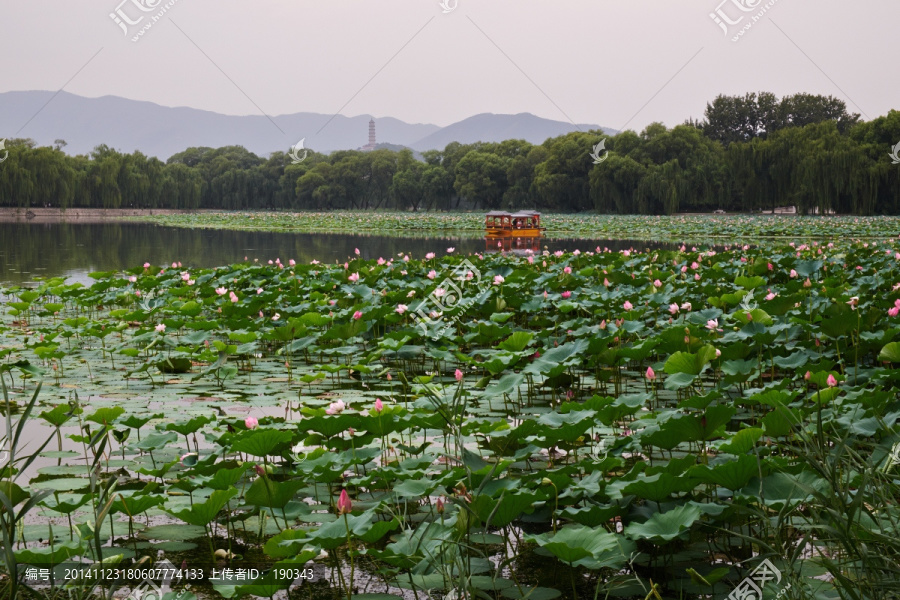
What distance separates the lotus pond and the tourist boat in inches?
821

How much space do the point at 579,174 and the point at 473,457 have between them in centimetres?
5136

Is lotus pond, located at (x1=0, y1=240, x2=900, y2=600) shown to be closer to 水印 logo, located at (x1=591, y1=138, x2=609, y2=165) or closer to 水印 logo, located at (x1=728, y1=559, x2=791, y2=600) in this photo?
水印 logo, located at (x1=728, y1=559, x2=791, y2=600)

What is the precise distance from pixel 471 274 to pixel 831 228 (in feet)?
65.1

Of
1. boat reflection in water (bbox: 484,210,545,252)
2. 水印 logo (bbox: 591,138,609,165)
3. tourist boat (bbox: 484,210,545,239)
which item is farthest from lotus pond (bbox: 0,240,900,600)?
tourist boat (bbox: 484,210,545,239)

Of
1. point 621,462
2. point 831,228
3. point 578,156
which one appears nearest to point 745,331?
point 621,462

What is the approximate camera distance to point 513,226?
28.9 metres

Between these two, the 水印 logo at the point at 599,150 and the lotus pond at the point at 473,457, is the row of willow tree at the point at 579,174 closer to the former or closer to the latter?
the 水印 logo at the point at 599,150

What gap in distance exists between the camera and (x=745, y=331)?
4398 mm

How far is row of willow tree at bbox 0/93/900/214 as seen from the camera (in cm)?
3791

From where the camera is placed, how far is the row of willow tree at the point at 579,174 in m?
37.9

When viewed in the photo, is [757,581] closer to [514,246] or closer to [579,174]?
[514,246]

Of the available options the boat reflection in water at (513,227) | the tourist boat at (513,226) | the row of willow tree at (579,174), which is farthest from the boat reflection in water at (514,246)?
the row of willow tree at (579,174)

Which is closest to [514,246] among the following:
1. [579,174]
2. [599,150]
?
[599,150]

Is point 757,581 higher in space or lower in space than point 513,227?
lower
